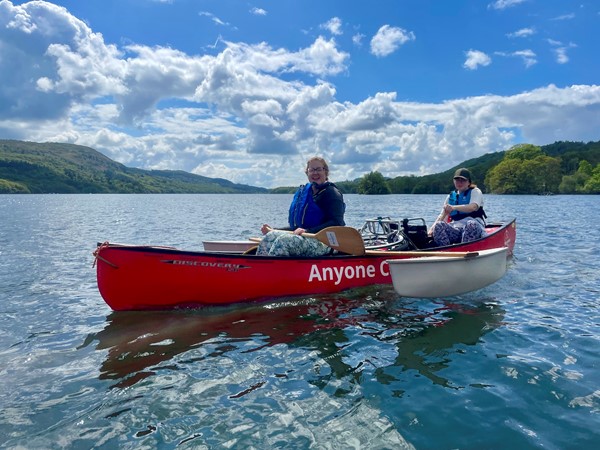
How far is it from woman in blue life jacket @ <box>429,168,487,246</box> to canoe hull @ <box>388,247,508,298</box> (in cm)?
201

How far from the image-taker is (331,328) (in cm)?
665

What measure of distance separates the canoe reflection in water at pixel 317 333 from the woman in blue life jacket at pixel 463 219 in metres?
2.16

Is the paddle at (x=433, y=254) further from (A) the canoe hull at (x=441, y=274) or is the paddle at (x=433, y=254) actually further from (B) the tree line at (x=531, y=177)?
(B) the tree line at (x=531, y=177)

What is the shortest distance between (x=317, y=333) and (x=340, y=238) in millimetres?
2279

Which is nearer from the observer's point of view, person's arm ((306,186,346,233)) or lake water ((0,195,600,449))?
lake water ((0,195,600,449))

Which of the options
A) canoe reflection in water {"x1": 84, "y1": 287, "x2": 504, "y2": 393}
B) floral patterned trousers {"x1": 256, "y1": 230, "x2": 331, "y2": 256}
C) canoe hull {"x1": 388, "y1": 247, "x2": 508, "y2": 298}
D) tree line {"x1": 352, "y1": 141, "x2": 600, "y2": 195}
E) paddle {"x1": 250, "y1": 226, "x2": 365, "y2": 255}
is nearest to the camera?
canoe reflection in water {"x1": 84, "y1": 287, "x2": 504, "y2": 393}

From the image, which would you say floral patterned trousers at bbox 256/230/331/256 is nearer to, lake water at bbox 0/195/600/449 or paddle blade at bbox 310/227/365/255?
paddle blade at bbox 310/227/365/255

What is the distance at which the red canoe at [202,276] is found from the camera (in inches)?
278

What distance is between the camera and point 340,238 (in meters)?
8.16

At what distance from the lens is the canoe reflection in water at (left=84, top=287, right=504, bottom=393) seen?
5.29 m

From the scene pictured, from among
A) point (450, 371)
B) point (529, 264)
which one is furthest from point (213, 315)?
point (529, 264)

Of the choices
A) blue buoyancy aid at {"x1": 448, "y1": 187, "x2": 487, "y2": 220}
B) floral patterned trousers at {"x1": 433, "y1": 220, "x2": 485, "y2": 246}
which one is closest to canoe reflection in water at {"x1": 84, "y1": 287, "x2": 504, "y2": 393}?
floral patterned trousers at {"x1": 433, "y1": 220, "x2": 485, "y2": 246}

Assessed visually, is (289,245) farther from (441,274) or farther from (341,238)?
(441,274)

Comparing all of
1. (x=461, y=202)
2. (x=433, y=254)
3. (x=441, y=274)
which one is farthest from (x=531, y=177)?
(x=441, y=274)
